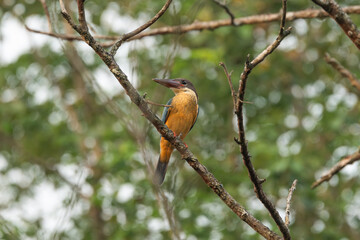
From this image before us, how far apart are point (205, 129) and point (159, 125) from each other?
225 inches

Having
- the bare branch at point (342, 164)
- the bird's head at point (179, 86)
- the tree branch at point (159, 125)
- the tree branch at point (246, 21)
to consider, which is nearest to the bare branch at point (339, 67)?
→ the tree branch at point (246, 21)

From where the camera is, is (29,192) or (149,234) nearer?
(149,234)

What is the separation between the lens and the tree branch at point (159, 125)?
2.64 meters

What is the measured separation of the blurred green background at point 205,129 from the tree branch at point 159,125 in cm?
329

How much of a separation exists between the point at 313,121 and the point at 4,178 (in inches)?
226

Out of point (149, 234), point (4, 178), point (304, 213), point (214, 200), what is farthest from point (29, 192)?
point (304, 213)

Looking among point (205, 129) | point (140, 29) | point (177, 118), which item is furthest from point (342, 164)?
point (205, 129)

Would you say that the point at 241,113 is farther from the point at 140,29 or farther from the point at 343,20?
the point at 343,20

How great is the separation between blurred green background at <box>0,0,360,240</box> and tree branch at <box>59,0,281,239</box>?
329cm

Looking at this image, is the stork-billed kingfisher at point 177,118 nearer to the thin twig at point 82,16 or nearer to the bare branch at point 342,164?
the bare branch at point 342,164

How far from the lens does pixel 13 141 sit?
854 cm

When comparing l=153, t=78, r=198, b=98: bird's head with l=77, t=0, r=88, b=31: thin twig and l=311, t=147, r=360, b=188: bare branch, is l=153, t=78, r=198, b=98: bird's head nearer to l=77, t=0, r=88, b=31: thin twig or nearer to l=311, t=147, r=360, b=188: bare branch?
l=311, t=147, r=360, b=188: bare branch

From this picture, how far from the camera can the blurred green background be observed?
6.68m

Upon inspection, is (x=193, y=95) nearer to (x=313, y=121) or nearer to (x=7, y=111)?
(x=313, y=121)
